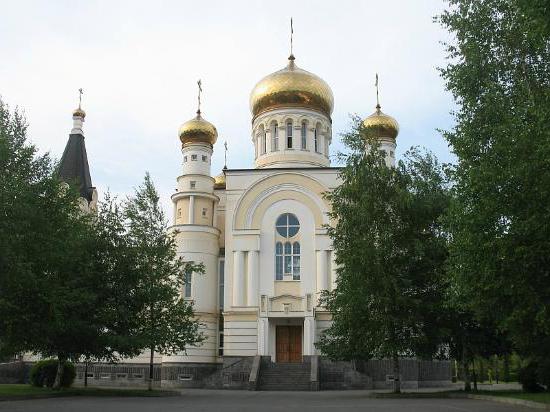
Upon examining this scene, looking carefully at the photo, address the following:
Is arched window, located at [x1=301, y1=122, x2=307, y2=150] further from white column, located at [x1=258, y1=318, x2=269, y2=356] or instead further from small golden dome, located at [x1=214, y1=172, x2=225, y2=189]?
white column, located at [x1=258, y1=318, x2=269, y2=356]

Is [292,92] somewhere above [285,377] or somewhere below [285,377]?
above

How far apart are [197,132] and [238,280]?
9.31m

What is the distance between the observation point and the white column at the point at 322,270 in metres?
33.1

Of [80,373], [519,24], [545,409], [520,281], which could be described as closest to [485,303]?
[520,281]

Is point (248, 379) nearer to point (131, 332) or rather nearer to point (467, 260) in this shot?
point (131, 332)

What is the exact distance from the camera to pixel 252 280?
33.4m

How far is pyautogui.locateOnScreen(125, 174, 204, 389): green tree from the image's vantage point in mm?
23828

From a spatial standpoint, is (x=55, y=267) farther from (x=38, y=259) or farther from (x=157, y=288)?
(x=157, y=288)

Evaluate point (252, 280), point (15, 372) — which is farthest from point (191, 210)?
point (15, 372)

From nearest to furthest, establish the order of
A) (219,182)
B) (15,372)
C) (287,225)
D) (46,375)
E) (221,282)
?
(46,375) → (287,225) → (15,372) → (221,282) → (219,182)

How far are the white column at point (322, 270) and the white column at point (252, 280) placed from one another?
315 cm

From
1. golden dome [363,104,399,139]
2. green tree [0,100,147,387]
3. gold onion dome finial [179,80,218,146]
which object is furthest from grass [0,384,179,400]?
golden dome [363,104,399,139]

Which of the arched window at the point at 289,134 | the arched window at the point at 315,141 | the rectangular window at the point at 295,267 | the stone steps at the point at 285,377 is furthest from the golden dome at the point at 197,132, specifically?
the stone steps at the point at 285,377

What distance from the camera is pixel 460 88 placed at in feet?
56.5
